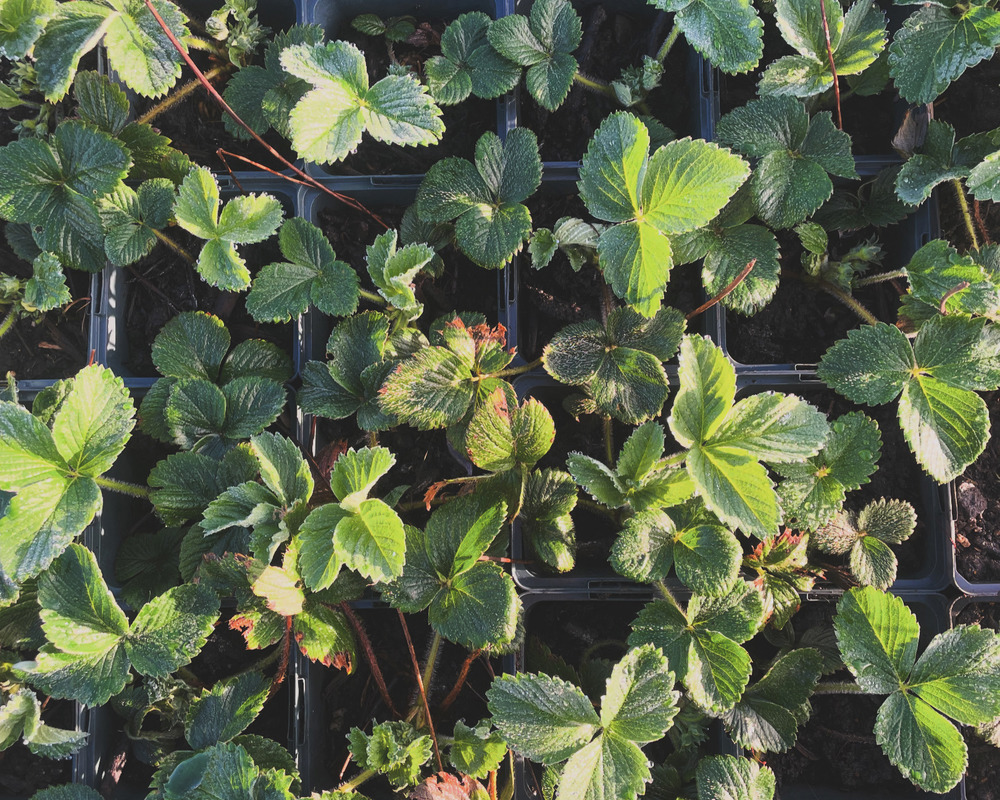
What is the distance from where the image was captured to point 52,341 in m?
1.54

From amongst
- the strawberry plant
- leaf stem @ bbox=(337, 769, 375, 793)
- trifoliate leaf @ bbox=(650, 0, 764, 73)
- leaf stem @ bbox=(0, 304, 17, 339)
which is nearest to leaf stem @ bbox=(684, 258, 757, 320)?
the strawberry plant

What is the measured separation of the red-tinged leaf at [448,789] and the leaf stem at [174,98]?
1357mm

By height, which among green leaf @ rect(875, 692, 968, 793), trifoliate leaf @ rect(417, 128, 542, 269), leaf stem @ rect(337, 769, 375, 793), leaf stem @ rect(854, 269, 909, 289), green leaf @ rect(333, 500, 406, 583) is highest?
trifoliate leaf @ rect(417, 128, 542, 269)

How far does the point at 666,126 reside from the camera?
1.53m

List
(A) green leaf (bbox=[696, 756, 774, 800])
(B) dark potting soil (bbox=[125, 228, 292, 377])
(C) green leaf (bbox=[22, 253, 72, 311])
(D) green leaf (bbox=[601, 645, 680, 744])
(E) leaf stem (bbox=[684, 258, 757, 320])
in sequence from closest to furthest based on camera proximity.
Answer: (D) green leaf (bbox=[601, 645, 680, 744]) < (A) green leaf (bbox=[696, 756, 774, 800]) < (E) leaf stem (bbox=[684, 258, 757, 320]) < (C) green leaf (bbox=[22, 253, 72, 311]) < (B) dark potting soil (bbox=[125, 228, 292, 377])

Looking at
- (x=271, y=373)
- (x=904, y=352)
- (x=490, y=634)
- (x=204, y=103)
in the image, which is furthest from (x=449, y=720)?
(x=204, y=103)

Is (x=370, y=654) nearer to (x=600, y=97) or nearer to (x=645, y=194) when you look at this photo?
(x=645, y=194)

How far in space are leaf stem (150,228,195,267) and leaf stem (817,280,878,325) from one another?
1.27m

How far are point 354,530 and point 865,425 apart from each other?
0.92 meters

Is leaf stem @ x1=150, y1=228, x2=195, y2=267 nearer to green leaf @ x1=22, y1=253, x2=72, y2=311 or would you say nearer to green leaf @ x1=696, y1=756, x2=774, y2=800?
green leaf @ x1=22, y1=253, x2=72, y2=311

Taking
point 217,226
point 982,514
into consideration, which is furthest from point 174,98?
point 982,514

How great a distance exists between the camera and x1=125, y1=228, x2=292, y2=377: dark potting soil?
1.52m

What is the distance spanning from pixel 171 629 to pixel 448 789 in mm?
517

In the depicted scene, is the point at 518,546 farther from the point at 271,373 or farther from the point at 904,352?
the point at 904,352
